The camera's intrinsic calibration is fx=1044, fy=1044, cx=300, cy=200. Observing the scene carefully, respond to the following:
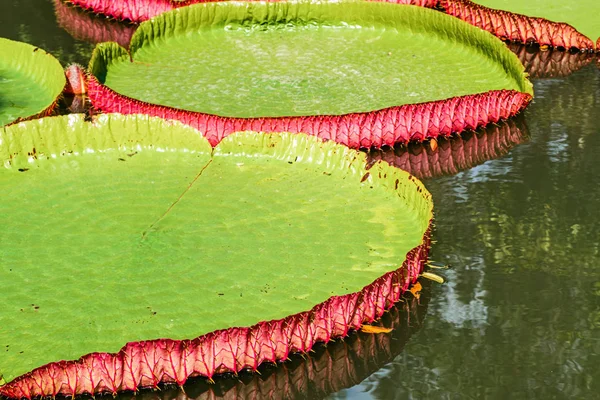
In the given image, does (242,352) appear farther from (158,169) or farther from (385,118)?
(385,118)

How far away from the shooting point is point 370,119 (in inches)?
189

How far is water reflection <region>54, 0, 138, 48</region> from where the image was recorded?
261 inches

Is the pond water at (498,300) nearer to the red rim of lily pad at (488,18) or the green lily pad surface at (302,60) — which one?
the green lily pad surface at (302,60)

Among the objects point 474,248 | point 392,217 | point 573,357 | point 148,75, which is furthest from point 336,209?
point 148,75

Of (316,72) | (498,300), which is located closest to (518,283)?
(498,300)

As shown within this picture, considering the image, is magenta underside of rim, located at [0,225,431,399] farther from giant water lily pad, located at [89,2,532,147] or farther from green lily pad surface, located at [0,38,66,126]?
green lily pad surface, located at [0,38,66,126]

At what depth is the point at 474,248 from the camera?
4074 millimetres

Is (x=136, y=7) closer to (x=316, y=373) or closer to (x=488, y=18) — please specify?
(x=488, y=18)

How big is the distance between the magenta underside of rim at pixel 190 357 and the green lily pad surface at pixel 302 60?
73.0 inches

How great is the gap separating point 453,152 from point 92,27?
2.94m

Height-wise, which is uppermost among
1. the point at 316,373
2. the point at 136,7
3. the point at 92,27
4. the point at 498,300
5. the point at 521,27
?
the point at 521,27

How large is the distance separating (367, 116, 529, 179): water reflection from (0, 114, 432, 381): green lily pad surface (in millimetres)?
526

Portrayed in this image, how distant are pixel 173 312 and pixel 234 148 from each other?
1.27 metres

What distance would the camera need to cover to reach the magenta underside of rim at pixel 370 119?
469 centimetres
